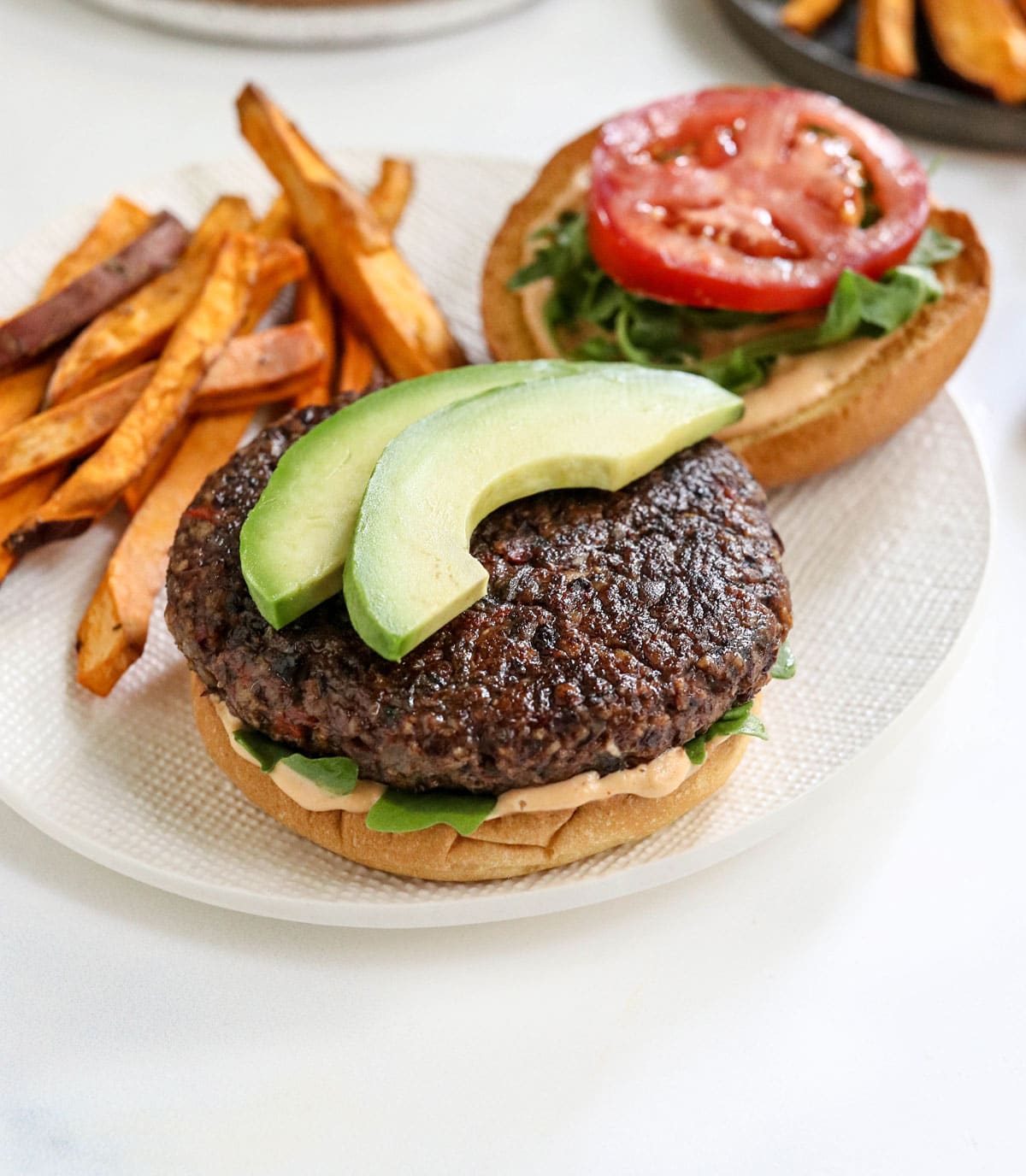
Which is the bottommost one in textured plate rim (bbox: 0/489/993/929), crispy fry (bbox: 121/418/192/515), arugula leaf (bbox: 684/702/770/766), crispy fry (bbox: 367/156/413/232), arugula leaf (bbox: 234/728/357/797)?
textured plate rim (bbox: 0/489/993/929)

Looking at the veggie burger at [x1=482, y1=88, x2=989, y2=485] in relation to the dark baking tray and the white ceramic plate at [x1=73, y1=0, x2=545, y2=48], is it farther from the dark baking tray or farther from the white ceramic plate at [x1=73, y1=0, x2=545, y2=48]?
the white ceramic plate at [x1=73, y1=0, x2=545, y2=48]

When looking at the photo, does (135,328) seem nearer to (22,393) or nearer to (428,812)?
(22,393)

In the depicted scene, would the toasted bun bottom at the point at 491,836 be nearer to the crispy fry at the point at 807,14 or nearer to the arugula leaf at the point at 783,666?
the arugula leaf at the point at 783,666

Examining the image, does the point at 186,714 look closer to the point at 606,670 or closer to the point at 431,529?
the point at 431,529

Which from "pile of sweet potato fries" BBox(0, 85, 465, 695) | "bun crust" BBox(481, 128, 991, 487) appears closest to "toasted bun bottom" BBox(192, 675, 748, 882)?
"pile of sweet potato fries" BBox(0, 85, 465, 695)

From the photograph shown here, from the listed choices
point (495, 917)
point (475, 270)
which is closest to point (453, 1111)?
point (495, 917)

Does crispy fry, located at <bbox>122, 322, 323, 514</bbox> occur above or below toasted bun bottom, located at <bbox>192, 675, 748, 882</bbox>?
above
